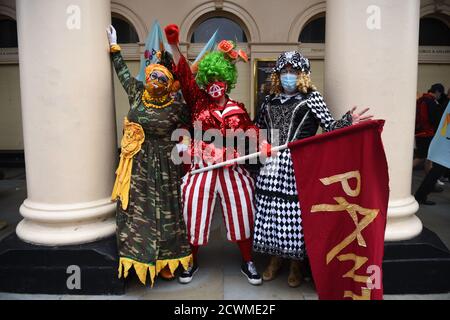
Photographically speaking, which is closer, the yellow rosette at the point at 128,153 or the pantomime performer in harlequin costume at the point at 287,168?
the pantomime performer in harlequin costume at the point at 287,168

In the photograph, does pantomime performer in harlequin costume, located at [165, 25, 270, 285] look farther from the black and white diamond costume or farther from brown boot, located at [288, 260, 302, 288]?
brown boot, located at [288, 260, 302, 288]

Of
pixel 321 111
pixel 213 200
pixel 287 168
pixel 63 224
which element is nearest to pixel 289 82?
pixel 321 111

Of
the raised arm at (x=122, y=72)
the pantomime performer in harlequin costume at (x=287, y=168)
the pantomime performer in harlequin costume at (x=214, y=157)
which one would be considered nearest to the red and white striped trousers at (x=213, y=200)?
the pantomime performer in harlequin costume at (x=214, y=157)

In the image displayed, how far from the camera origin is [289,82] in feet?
9.31

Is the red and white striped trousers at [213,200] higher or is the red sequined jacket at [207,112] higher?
the red sequined jacket at [207,112]

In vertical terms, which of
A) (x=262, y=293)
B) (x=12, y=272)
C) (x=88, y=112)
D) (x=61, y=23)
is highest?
(x=61, y=23)

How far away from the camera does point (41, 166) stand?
2830mm

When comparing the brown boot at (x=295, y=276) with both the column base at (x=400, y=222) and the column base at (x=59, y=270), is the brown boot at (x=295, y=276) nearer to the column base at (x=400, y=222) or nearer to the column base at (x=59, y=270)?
the column base at (x=400, y=222)

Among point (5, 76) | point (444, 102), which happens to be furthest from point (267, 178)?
point (5, 76)

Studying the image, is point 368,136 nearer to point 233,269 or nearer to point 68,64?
point 233,269

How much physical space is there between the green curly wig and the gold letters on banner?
1.07 m

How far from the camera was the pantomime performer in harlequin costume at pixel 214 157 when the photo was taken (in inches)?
112

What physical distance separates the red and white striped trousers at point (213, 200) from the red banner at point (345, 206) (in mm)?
569

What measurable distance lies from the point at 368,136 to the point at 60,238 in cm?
222
